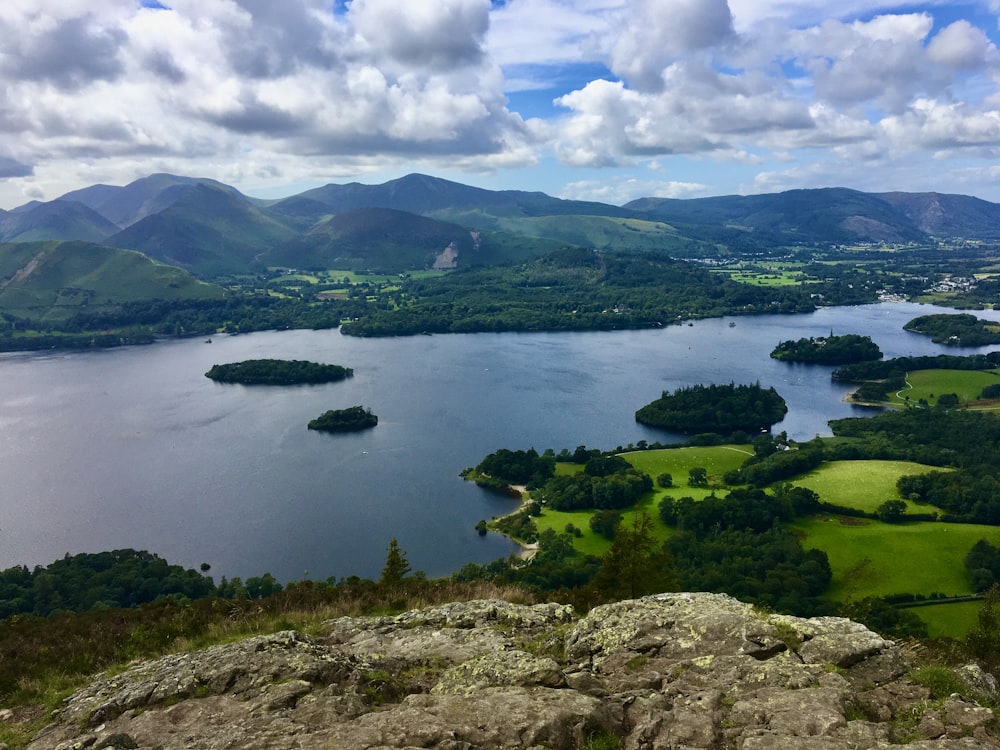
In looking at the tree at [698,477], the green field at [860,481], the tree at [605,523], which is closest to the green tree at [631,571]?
the tree at [605,523]

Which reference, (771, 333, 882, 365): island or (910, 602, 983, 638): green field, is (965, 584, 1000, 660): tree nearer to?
(910, 602, 983, 638): green field

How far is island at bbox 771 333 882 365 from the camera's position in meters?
139

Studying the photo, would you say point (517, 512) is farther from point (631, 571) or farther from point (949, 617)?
point (631, 571)

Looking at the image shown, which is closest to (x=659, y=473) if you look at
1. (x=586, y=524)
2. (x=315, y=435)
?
(x=586, y=524)

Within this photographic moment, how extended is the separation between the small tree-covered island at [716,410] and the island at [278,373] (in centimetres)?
6096

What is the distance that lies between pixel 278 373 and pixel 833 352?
114768 millimetres

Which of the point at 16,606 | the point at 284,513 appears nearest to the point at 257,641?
the point at 16,606

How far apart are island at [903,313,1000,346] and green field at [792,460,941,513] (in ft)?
342

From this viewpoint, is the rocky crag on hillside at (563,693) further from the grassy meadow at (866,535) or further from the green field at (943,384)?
the green field at (943,384)

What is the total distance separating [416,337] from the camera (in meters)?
182

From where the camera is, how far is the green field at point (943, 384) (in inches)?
4343

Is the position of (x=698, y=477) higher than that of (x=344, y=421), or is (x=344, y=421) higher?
(x=344, y=421)

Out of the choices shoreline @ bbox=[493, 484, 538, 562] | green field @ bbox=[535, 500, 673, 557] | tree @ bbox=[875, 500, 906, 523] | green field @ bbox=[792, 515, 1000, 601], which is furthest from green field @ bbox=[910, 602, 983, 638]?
shoreline @ bbox=[493, 484, 538, 562]

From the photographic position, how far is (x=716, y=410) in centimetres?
10000
